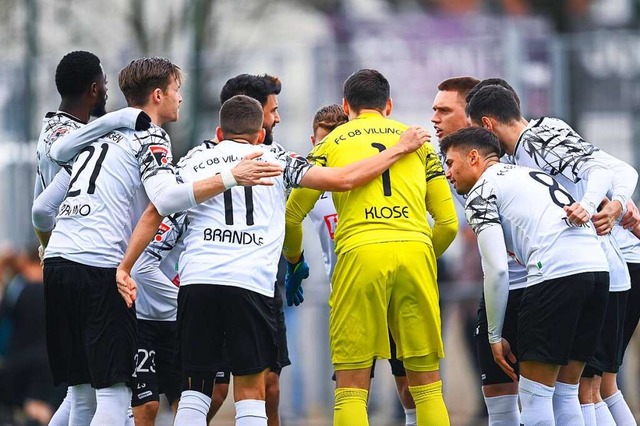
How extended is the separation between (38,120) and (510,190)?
35.5 feet

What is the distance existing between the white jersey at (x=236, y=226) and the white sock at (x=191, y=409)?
0.67 metres

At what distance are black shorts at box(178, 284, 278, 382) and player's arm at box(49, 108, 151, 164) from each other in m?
Answer: 1.08

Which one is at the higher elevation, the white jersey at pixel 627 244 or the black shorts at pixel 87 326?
the white jersey at pixel 627 244

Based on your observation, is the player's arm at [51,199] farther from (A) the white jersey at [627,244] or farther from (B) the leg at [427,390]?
(A) the white jersey at [627,244]

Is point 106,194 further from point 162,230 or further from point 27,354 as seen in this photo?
point 27,354

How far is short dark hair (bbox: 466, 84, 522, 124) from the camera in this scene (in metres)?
8.74

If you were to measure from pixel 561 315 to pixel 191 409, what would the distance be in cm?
226

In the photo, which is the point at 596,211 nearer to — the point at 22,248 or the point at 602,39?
the point at 602,39

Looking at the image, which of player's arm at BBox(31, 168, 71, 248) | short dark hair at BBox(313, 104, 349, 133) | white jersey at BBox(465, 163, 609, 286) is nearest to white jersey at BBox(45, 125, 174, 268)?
player's arm at BBox(31, 168, 71, 248)

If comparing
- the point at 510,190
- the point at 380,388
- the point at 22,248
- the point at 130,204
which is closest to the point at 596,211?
the point at 510,190

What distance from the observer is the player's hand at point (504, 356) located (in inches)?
321

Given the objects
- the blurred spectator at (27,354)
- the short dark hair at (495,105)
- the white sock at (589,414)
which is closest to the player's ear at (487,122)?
the short dark hair at (495,105)

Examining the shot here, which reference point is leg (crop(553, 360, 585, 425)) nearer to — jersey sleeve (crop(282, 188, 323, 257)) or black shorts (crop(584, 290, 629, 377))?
black shorts (crop(584, 290, 629, 377))

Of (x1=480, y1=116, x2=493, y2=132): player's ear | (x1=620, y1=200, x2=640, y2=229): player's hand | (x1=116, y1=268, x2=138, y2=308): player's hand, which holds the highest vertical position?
(x1=480, y1=116, x2=493, y2=132): player's ear
